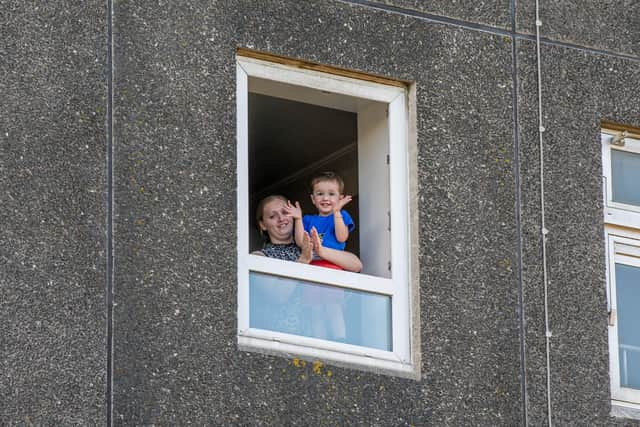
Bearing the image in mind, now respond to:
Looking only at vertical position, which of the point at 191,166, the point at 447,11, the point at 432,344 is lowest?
the point at 432,344

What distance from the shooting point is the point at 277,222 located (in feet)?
47.5

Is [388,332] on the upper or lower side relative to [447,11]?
lower

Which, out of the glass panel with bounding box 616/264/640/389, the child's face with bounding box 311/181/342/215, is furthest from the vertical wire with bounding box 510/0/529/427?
the child's face with bounding box 311/181/342/215

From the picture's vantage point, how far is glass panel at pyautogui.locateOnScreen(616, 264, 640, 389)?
575 inches

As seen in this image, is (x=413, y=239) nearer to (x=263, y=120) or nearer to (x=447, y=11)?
(x=447, y=11)

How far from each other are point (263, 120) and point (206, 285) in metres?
3.26

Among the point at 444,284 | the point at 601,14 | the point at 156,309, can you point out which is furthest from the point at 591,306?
the point at 156,309

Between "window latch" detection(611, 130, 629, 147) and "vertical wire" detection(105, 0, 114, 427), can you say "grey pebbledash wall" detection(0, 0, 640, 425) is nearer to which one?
"vertical wire" detection(105, 0, 114, 427)

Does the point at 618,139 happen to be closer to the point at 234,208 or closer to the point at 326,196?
the point at 326,196

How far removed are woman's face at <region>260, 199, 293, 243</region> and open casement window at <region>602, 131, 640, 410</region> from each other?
2.02m

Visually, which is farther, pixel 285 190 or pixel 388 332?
pixel 285 190

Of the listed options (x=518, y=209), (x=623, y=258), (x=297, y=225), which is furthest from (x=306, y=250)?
(x=623, y=258)

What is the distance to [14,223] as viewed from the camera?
12.5 meters

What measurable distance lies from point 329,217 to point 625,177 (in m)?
2.01
